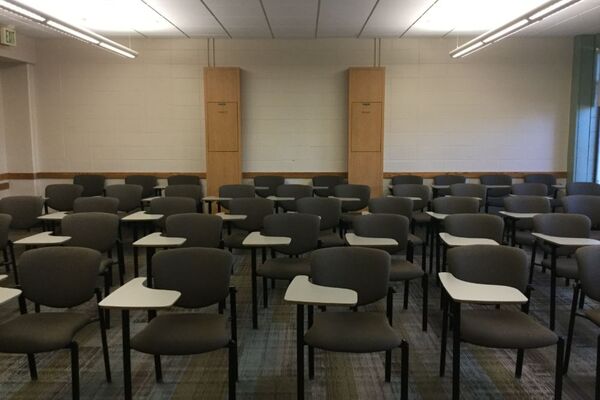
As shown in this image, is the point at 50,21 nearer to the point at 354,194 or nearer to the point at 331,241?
the point at 331,241

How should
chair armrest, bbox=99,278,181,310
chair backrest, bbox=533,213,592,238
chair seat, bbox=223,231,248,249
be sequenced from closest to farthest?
chair armrest, bbox=99,278,181,310 < chair backrest, bbox=533,213,592,238 < chair seat, bbox=223,231,248,249

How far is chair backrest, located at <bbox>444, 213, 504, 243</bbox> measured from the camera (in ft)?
13.1

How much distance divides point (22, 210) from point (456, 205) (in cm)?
503

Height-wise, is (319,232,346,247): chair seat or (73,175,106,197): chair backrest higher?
(73,175,106,197): chair backrest

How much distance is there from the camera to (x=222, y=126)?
745cm

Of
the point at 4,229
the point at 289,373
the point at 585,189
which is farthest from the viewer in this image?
the point at 585,189

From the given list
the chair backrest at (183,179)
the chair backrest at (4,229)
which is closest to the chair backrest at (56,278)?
the chair backrest at (4,229)

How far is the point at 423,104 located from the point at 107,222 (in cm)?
553

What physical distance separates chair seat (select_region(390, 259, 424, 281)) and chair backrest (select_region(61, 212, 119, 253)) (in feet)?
8.30

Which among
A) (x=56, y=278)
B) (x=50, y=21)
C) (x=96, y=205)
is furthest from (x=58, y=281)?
(x=50, y=21)

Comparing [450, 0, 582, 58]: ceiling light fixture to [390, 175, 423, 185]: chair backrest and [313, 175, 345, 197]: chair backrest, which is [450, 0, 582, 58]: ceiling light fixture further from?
[313, 175, 345, 197]: chair backrest

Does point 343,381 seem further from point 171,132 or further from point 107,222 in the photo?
point 171,132

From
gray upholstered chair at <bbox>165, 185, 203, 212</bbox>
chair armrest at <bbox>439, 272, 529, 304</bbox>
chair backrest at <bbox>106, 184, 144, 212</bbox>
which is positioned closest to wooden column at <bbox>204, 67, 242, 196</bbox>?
gray upholstered chair at <bbox>165, 185, 203, 212</bbox>

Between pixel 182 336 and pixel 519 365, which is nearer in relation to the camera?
pixel 182 336
